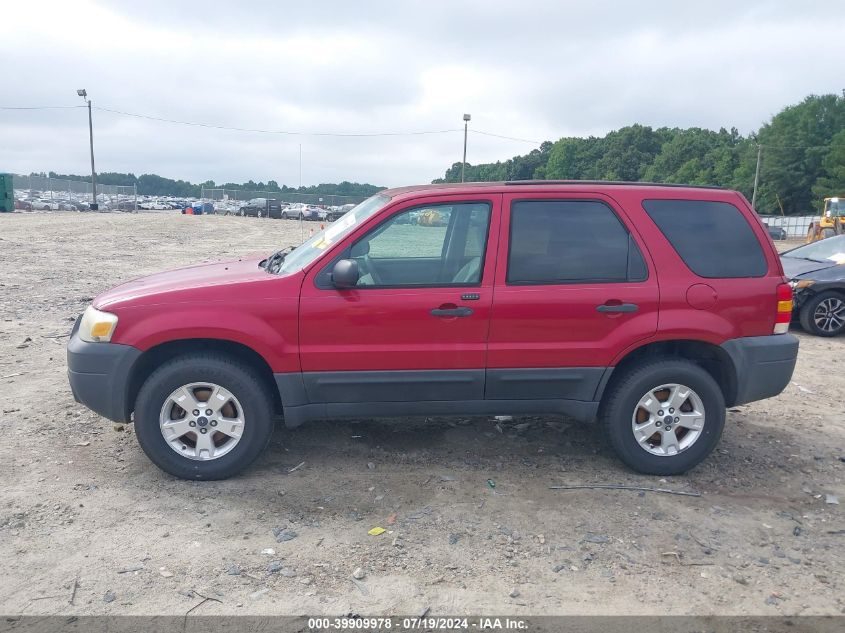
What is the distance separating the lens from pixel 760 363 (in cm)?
474

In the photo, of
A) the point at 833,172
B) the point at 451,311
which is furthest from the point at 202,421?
the point at 833,172

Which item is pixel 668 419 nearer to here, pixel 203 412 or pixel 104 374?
pixel 203 412

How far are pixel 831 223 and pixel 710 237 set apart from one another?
3690 cm

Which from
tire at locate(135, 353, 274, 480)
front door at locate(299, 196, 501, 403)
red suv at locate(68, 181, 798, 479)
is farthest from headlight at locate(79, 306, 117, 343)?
front door at locate(299, 196, 501, 403)

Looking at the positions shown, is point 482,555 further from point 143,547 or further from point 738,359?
point 738,359

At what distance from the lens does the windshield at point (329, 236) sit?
4.68m

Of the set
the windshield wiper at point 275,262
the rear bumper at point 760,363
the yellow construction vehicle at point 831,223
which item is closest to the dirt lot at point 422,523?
the rear bumper at point 760,363

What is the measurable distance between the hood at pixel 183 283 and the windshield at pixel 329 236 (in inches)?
8.3

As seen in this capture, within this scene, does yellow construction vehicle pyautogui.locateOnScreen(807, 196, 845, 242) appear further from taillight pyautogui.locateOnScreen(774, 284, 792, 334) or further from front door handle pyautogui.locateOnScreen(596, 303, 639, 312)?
front door handle pyautogui.locateOnScreen(596, 303, 639, 312)

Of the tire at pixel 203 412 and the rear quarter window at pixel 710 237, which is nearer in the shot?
the tire at pixel 203 412

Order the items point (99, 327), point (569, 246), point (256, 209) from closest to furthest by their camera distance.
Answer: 1. point (99, 327)
2. point (569, 246)
3. point (256, 209)

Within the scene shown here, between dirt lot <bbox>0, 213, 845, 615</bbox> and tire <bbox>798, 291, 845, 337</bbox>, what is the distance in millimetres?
4037

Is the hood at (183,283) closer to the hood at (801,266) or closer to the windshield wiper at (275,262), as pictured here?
the windshield wiper at (275,262)

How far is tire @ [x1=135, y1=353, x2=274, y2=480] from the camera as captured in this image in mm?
4426
